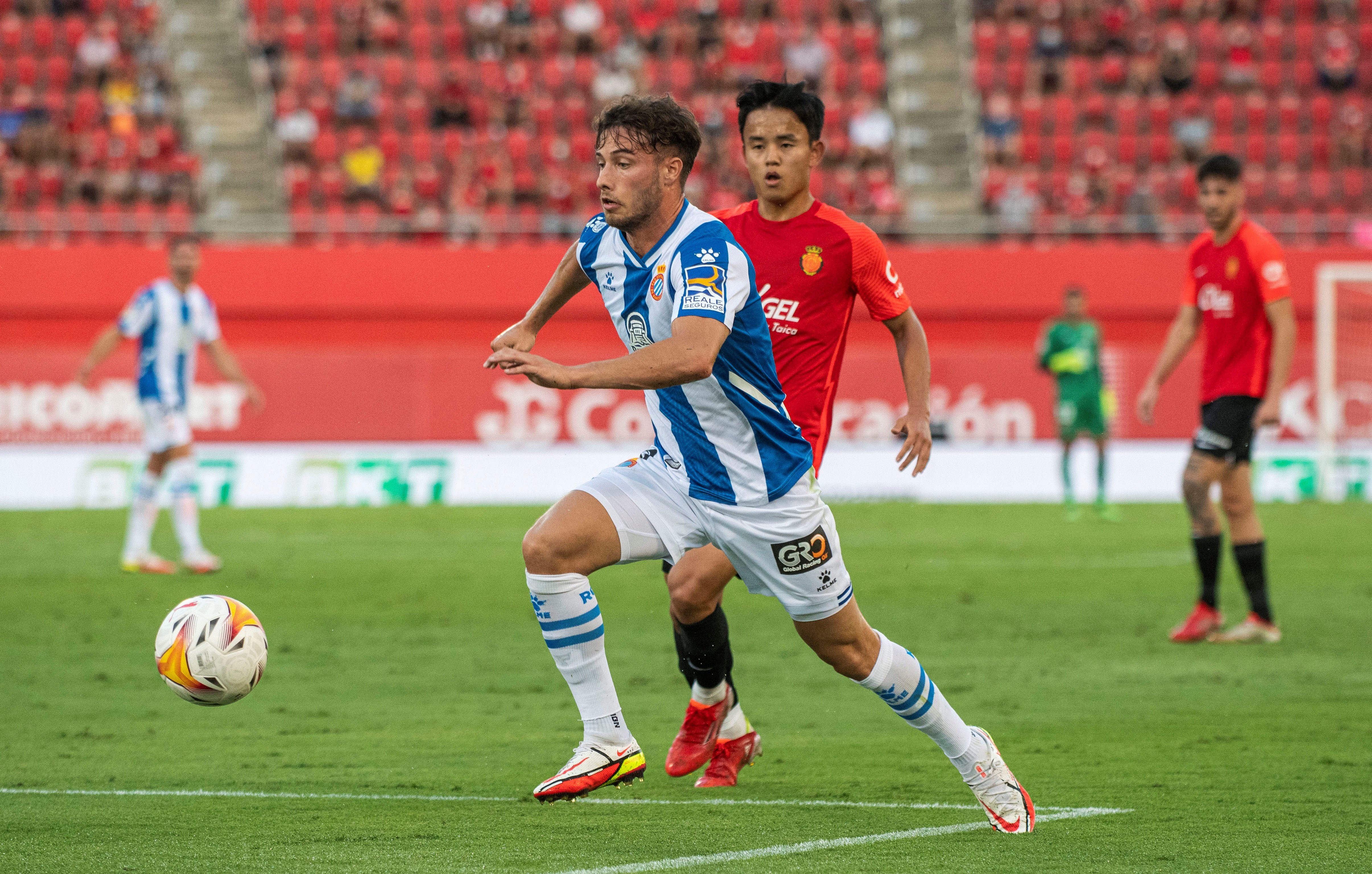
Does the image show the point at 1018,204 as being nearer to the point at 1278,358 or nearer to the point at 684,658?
the point at 1278,358

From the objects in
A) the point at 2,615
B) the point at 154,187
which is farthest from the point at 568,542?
the point at 154,187

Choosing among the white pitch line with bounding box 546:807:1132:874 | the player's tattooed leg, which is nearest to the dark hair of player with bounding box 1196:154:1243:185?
the player's tattooed leg

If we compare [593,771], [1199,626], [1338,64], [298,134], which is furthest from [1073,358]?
[593,771]

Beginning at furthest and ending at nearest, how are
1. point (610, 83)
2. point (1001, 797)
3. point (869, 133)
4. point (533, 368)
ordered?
point (610, 83), point (869, 133), point (1001, 797), point (533, 368)

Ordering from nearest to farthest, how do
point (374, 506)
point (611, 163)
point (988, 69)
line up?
point (611, 163) → point (374, 506) → point (988, 69)

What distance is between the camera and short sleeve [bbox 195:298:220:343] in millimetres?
12766

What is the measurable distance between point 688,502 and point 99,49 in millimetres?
23013

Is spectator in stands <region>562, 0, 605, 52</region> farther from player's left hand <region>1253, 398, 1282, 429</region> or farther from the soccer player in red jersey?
player's left hand <region>1253, 398, 1282, 429</region>

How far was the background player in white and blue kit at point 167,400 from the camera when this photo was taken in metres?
12.5

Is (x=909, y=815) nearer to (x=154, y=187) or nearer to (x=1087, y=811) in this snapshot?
(x=1087, y=811)

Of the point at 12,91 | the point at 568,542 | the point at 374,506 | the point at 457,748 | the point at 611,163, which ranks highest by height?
the point at 12,91

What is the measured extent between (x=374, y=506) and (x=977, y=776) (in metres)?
14.1

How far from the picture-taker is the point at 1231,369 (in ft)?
Result: 30.2

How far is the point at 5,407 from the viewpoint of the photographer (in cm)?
2033
